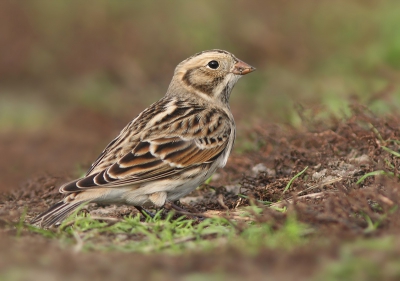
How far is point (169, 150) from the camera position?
744 cm

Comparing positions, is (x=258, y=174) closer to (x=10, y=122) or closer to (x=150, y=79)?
(x=10, y=122)

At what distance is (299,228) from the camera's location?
571cm

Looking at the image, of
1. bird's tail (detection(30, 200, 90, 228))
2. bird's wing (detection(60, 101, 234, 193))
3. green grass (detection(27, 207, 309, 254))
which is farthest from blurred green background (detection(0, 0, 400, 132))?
green grass (detection(27, 207, 309, 254))

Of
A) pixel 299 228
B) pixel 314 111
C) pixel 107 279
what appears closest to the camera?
pixel 107 279

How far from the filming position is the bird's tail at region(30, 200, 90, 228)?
6.59 m

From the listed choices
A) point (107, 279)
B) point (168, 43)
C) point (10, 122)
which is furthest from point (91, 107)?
point (107, 279)

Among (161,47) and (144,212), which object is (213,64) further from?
(161,47)

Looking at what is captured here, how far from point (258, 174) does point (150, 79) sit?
404 inches

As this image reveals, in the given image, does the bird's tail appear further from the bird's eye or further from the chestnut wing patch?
the bird's eye

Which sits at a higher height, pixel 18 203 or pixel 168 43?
pixel 168 43

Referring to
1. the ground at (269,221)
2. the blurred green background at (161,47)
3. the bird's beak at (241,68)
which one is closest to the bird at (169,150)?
the bird's beak at (241,68)

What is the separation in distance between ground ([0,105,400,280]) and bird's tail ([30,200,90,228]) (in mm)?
130

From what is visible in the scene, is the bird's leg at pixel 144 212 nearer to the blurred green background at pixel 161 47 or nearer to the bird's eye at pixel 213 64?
the bird's eye at pixel 213 64

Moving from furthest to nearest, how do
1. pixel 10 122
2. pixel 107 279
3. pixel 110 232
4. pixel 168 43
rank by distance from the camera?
pixel 168 43, pixel 10 122, pixel 110 232, pixel 107 279
